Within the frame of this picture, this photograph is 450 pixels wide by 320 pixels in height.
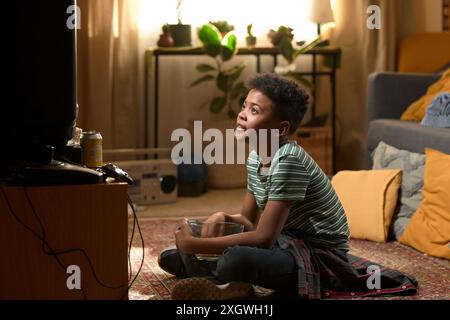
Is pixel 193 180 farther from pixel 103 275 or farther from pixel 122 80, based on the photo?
pixel 103 275

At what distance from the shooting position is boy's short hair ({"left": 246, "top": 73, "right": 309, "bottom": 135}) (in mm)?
2266

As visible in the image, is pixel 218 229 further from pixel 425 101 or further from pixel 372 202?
pixel 425 101

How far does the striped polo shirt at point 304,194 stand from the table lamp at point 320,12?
2.22 metres

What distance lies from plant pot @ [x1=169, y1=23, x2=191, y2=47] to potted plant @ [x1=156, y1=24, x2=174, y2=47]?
0.02 m

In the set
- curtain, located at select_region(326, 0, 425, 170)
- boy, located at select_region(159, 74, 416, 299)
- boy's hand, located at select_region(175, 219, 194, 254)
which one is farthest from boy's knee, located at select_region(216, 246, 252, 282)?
curtain, located at select_region(326, 0, 425, 170)

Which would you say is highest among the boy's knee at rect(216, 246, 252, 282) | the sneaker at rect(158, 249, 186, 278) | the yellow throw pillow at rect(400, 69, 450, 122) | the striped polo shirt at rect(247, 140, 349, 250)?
the yellow throw pillow at rect(400, 69, 450, 122)

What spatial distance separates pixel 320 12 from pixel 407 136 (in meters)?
1.27

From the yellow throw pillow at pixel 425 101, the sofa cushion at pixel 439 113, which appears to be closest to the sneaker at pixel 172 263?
the sofa cushion at pixel 439 113

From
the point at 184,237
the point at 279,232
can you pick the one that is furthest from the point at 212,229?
the point at 279,232

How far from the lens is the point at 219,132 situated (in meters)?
4.34

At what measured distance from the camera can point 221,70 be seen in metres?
4.58

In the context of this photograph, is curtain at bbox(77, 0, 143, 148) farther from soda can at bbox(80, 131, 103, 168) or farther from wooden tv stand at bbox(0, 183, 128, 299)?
wooden tv stand at bbox(0, 183, 128, 299)

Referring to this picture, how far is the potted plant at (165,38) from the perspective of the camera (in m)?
4.34
